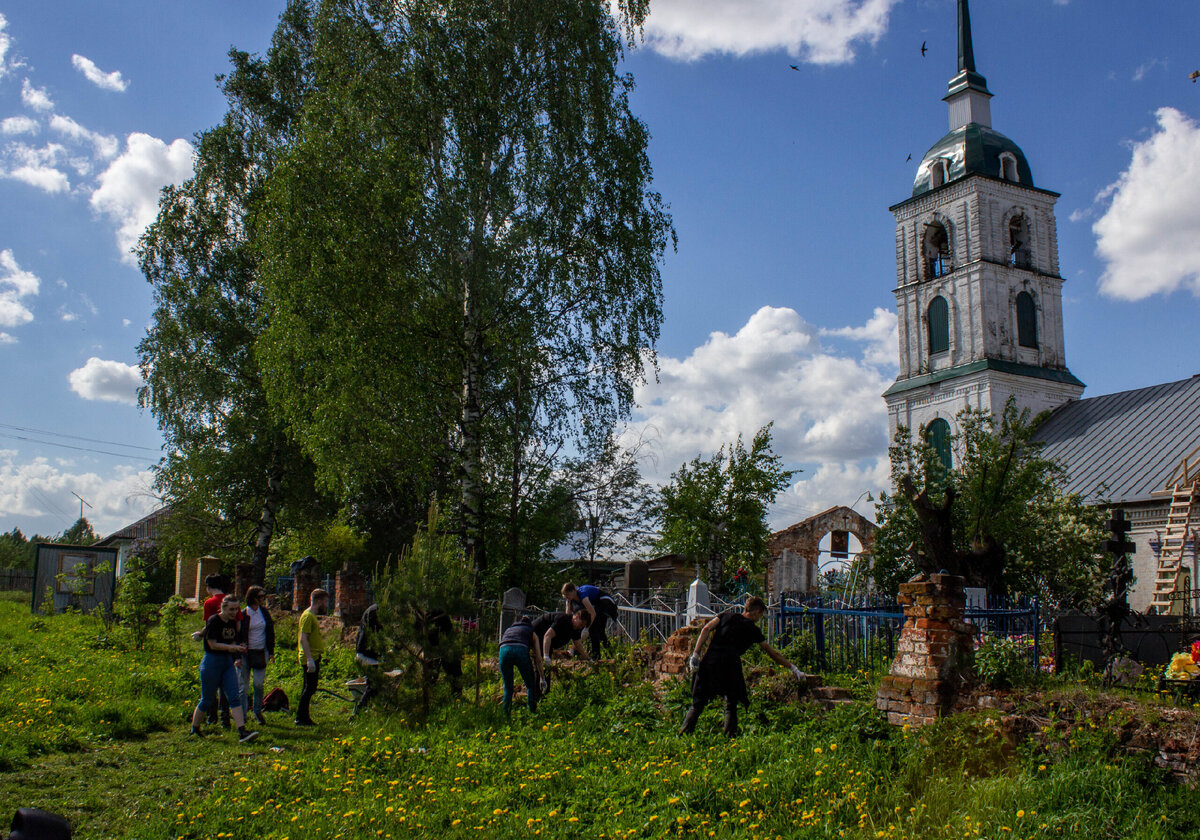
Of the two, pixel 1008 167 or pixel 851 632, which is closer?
pixel 851 632

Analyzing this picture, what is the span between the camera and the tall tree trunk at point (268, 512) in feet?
68.5

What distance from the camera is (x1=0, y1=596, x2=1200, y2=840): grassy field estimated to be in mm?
5297

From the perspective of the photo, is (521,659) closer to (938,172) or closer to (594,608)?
(594,608)

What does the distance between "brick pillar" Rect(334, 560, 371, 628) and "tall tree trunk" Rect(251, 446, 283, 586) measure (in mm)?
5596

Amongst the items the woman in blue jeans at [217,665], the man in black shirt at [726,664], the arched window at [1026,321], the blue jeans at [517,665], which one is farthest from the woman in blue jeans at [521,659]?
the arched window at [1026,321]

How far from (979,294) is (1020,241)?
4.09m

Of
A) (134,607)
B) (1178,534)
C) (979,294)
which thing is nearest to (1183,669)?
(134,607)

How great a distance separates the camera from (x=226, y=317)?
20.3 meters

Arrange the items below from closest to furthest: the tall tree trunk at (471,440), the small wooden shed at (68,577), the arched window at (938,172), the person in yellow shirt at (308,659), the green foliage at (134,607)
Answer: the person in yellow shirt at (308,659)
the green foliage at (134,607)
the tall tree trunk at (471,440)
the small wooden shed at (68,577)
the arched window at (938,172)

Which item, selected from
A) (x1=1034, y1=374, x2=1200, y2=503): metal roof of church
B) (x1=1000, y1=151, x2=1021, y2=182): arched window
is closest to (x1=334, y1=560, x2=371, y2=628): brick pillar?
(x1=1034, y1=374, x2=1200, y2=503): metal roof of church

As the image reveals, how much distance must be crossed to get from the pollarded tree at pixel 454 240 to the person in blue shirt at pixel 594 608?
3.63m

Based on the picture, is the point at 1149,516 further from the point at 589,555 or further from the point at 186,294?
the point at 186,294

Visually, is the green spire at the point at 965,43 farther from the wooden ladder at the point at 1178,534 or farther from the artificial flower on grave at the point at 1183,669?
the artificial flower on grave at the point at 1183,669

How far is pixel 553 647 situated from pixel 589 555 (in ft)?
34.9
